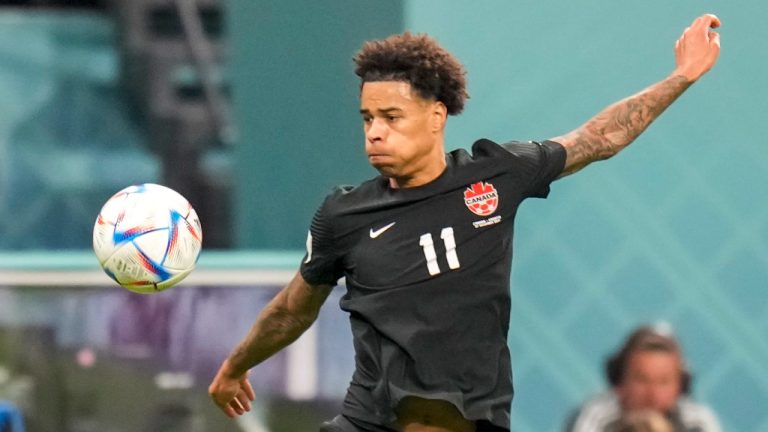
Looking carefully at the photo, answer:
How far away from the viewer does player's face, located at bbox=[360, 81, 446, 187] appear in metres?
4.46

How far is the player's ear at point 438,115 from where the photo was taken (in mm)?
4578

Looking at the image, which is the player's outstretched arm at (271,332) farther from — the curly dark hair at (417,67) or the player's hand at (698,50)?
the player's hand at (698,50)

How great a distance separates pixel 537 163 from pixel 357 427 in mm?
866

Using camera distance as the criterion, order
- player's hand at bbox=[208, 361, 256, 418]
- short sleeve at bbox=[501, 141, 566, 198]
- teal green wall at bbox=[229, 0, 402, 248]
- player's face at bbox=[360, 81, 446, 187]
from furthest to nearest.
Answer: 1. teal green wall at bbox=[229, 0, 402, 248]
2. player's hand at bbox=[208, 361, 256, 418]
3. short sleeve at bbox=[501, 141, 566, 198]
4. player's face at bbox=[360, 81, 446, 187]

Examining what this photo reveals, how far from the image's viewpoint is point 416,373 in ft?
14.7

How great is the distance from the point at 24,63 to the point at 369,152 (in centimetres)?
400

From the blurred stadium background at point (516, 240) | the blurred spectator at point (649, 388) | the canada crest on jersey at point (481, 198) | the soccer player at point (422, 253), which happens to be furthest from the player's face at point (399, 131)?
the blurred spectator at point (649, 388)

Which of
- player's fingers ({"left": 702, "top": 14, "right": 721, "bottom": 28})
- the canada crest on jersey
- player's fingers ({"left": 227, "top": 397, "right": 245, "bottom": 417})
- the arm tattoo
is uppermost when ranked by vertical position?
player's fingers ({"left": 702, "top": 14, "right": 721, "bottom": 28})

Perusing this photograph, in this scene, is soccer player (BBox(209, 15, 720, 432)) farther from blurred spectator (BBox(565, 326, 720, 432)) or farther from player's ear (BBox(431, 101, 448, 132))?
blurred spectator (BBox(565, 326, 720, 432))

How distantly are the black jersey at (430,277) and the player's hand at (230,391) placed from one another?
429mm

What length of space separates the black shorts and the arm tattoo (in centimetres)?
75

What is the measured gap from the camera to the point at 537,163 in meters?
4.71

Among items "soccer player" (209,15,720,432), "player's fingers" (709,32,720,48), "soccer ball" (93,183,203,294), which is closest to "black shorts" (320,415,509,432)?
"soccer player" (209,15,720,432)

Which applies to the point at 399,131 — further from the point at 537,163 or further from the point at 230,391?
the point at 230,391
